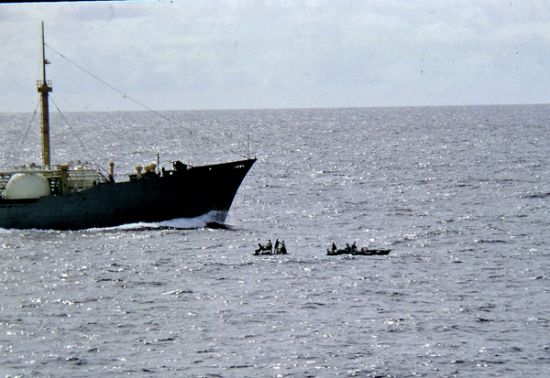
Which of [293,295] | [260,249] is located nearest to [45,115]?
[260,249]

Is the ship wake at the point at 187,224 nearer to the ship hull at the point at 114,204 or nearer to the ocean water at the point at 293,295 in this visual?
the ocean water at the point at 293,295

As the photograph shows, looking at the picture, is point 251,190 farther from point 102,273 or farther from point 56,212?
point 102,273

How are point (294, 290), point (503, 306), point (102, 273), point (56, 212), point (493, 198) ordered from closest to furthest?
point (503, 306), point (294, 290), point (102, 273), point (56, 212), point (493, 198)

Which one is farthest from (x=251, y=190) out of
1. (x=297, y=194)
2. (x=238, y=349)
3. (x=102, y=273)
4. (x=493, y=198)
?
(x=238, y=349)

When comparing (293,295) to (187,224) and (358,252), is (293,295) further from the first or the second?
(187,224)

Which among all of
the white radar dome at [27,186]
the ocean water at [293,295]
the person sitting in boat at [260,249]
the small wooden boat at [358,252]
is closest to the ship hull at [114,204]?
the white radar dome at [27,186]

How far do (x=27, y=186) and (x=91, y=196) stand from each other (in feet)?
15.2

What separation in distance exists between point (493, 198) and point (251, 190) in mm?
26602

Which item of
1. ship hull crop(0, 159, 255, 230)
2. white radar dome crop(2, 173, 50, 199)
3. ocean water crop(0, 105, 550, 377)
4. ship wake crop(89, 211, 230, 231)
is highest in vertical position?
white radar dome crop(2, 173, 50, 199)

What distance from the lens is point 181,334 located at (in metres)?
39.8

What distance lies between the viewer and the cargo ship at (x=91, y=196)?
223 feet

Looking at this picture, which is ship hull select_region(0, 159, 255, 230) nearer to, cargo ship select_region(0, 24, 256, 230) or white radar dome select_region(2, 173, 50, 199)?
cargo ship select_region(0, 24, 256, 230)

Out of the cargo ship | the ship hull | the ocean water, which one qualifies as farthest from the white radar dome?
the ocean water

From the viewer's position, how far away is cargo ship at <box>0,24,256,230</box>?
2677 inches
